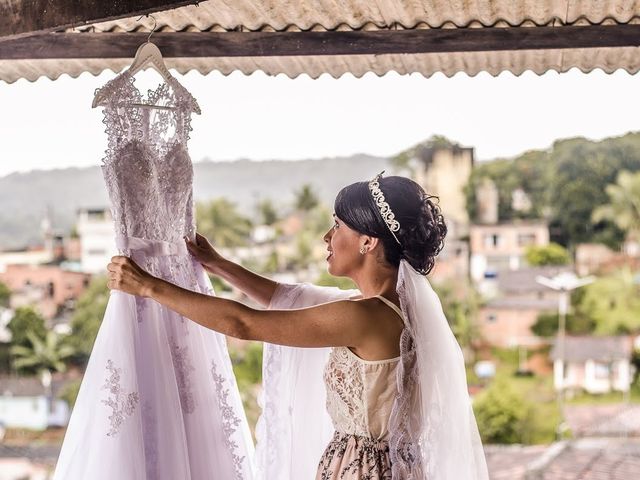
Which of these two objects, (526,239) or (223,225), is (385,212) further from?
(223,225)

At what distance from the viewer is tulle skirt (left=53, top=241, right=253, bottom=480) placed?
2.58 meters

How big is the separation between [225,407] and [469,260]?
25127 mm

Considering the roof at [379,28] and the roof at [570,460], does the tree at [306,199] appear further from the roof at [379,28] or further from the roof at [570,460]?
the roof at [379,28]

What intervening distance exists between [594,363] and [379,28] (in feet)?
81.6

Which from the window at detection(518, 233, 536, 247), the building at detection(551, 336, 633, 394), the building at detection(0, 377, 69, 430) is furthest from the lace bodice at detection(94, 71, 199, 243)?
the building at detection(0, 377, 69, 430)

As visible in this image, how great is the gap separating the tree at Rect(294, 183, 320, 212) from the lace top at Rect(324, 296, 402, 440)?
25.9 meters

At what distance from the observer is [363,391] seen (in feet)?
8.73

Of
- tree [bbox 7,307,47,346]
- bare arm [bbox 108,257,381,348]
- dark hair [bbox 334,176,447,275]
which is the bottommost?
tree [bbox 7,307,47,346]

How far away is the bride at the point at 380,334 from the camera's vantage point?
2.57 meters

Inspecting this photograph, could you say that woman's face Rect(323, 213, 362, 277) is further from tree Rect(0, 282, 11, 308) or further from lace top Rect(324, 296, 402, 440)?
tree Rect(0, 282, 11, 308)

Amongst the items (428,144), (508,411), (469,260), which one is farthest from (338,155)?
(508,411)

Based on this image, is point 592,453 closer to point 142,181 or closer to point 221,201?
point 221,201

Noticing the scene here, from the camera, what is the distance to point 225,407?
283 centimetres

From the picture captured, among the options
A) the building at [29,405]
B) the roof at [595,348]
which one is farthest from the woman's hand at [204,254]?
the building at [29,405]
